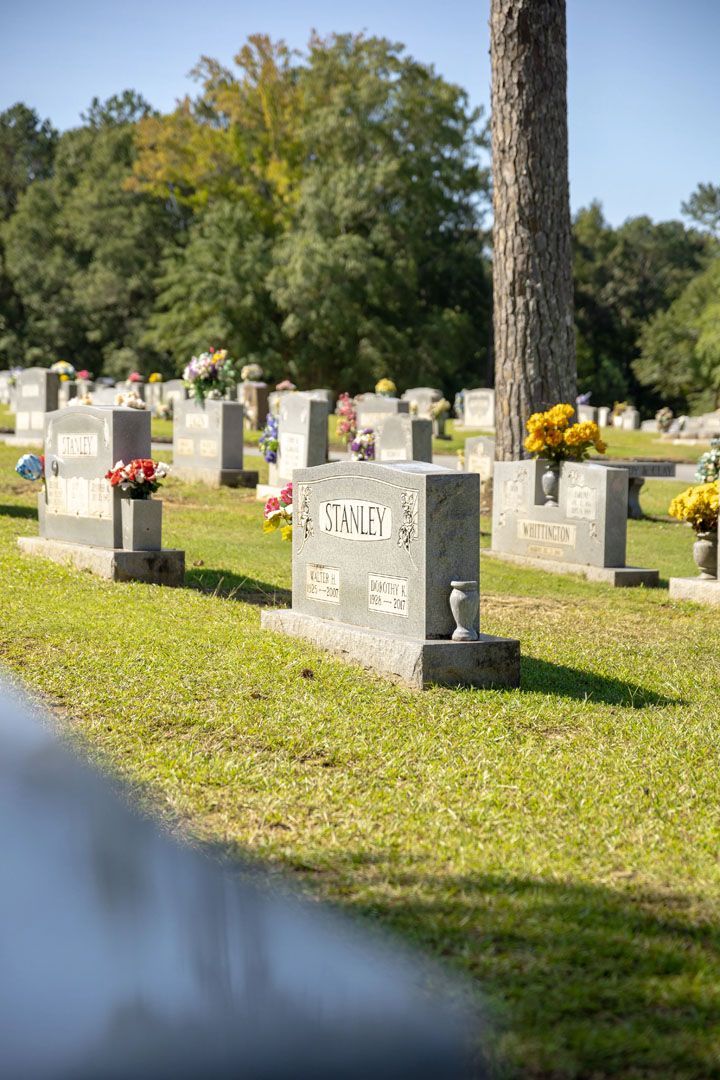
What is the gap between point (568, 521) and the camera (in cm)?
1283

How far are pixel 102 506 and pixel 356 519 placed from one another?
339cm

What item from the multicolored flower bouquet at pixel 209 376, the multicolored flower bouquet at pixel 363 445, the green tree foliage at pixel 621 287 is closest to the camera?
the multicolored flower bouquet at pixel 363 445

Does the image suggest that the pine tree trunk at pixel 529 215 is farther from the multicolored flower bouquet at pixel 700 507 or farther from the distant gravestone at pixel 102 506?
the distant gravestone at pixel 102 506

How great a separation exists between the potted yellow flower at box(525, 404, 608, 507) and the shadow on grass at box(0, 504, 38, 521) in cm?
547

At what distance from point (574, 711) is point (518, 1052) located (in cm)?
354

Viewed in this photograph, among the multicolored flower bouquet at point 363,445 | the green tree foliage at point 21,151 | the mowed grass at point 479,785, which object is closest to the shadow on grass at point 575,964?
the mowed grass at point 479,785

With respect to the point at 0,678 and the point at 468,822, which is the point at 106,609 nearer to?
the point at 0,678

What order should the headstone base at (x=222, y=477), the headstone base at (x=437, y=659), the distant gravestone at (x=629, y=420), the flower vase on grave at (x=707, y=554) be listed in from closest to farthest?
the headstone base at (x=437, y=659) < the flower vase on grave at (x=707, y=554) < the headstone base at (x=222, y=477) < the distant gravestone at (x=629, y=420)

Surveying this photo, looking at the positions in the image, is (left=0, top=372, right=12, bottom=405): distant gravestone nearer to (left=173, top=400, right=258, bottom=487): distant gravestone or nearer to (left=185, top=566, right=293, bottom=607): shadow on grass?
(left=173, top=400, right=258, bottom=487): distant gravestone

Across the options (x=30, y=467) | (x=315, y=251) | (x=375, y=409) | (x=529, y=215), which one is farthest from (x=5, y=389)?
(x=30, y=467)

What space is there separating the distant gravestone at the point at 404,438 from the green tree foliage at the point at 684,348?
34.2 m

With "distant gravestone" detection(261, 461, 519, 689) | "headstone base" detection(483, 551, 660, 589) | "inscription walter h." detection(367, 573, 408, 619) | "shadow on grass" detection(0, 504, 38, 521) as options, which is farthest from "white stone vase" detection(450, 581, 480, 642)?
"shadow on grass" detection(0, 504, 38, 521)

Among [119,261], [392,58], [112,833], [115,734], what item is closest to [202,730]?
[115,734]

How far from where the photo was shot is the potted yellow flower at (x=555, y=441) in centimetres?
1280
